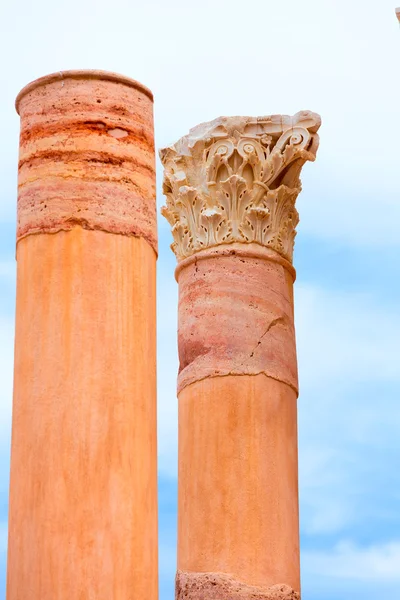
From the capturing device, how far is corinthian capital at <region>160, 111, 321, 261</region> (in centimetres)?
1983

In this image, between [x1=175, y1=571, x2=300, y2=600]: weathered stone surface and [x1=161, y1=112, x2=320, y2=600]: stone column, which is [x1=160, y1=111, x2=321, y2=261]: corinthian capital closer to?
[x1=161, y1=112, x2=320, y2=600]: stone column

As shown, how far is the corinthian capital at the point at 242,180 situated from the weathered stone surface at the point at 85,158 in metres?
6.08

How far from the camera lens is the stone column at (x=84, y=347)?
12.2 metres

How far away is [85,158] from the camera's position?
13.4m

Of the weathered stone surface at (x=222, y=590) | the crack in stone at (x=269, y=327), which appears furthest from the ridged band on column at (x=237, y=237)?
the weathered stone surface at (x=222, y=590)

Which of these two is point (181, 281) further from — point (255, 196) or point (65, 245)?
point (65, 245)

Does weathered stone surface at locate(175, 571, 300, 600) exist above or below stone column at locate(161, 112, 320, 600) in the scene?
below

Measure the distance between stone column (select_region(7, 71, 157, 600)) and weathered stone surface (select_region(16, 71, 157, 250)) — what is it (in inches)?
0.5

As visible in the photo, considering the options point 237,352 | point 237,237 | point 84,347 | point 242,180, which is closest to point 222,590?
point 237,352

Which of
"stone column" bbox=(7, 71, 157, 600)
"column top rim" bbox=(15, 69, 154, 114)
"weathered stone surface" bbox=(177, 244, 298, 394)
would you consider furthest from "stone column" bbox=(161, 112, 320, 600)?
"column top rim" bbox=(15, 69, 154, 114)

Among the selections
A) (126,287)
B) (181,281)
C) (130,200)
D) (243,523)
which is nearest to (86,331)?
(126,287)

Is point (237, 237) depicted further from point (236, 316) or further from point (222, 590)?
point (222, 590)

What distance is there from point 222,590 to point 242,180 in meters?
5.63

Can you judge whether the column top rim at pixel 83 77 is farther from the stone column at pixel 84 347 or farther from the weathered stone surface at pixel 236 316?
the weathered stone surface at pixel 236 316
